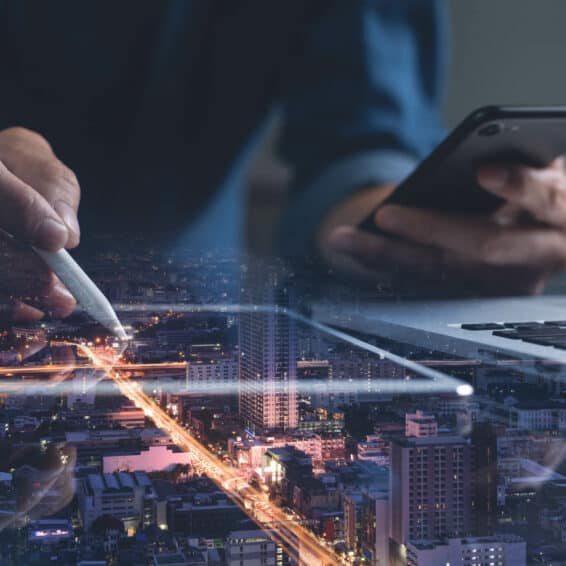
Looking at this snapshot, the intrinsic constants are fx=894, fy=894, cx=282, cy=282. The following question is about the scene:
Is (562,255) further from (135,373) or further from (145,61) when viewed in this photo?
(145,61)

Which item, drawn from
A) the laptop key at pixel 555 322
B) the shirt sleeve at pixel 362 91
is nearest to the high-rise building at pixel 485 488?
the laptop key at pixel 555 322

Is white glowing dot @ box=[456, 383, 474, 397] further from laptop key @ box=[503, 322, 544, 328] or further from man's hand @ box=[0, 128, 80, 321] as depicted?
man's hand @ box=[0, 128, 80, 321]

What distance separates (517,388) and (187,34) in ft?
2.73

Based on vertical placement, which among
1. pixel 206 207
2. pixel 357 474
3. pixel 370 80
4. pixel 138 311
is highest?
pixel 370 80

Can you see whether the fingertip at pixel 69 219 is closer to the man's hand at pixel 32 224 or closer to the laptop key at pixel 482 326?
the man's hand at pixel 32 224

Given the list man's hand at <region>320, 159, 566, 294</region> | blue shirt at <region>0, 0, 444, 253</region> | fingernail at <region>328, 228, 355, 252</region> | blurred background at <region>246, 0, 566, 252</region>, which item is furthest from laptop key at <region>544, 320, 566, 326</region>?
blurred background at <region>246, 0, 566, 252</region>

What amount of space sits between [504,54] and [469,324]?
1.14 metres

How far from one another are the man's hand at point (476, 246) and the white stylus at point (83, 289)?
0.84 feet

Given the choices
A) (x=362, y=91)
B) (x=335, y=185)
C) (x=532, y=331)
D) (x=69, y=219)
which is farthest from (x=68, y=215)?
(x=362, y=91)

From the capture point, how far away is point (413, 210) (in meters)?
0.78

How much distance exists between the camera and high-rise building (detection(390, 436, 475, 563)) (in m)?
0.69

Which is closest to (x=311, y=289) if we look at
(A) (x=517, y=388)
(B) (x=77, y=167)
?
(A) (x=517, y=388)

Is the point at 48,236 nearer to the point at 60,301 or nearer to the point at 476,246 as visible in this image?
the point at 60,301

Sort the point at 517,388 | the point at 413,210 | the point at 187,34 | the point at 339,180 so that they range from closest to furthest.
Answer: the point at 517,388, the point at 413,210, the point at 339,180, the point at 187,34
